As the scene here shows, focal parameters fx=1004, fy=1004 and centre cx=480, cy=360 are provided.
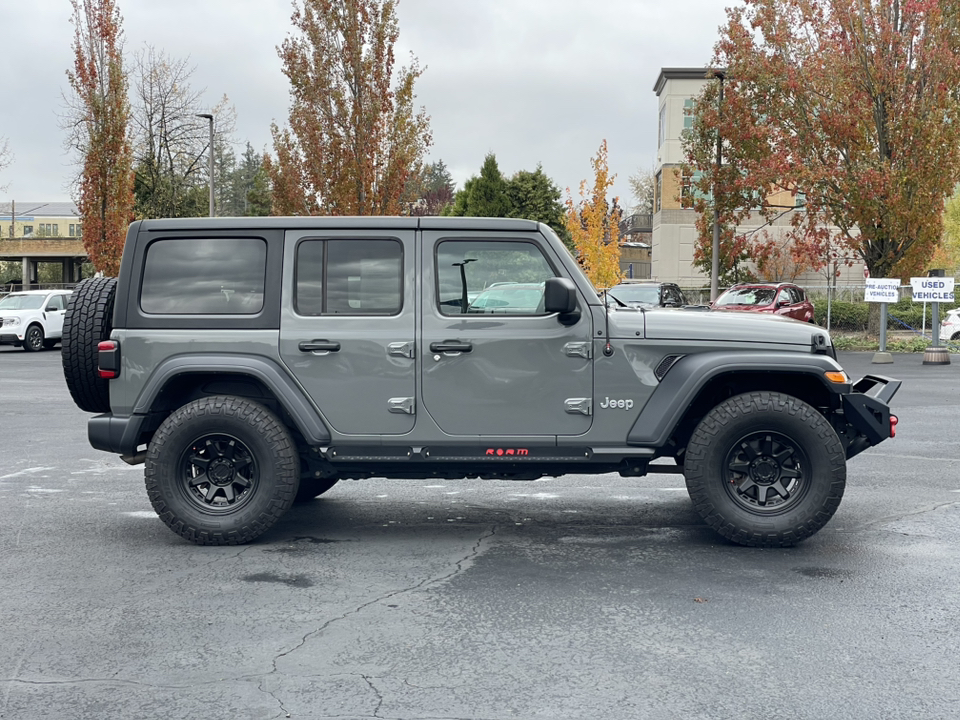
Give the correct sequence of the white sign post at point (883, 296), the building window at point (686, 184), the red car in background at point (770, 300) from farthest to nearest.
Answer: the building window at point (686, 184)
the red car in background at point (770, 300)
the white sign post at point (883, 296)

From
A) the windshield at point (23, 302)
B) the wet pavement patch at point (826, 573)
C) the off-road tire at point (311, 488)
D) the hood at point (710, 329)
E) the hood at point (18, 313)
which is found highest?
the hood at point (710, 329)

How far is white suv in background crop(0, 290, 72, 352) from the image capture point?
2688 centimetres

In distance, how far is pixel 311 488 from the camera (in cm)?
762

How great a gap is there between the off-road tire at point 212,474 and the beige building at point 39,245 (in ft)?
177

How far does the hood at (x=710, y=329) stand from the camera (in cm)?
612

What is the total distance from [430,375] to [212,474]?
1514 mm

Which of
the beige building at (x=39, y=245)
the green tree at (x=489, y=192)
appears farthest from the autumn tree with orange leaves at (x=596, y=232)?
the beige building at (x=39, y=245)

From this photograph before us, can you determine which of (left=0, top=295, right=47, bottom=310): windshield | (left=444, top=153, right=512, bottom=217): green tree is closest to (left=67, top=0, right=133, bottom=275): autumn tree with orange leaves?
(left=0, top=295, right=47, bottom=310): windshield

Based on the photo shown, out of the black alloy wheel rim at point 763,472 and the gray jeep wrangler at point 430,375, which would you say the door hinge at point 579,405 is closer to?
the gray jeep wrangler at point 430,375

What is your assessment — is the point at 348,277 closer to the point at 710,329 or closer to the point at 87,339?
the point at 87,339

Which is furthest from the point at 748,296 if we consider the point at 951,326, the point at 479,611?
the point at 479,611

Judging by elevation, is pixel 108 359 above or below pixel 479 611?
above

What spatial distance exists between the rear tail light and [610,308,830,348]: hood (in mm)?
3075

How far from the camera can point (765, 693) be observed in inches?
153
